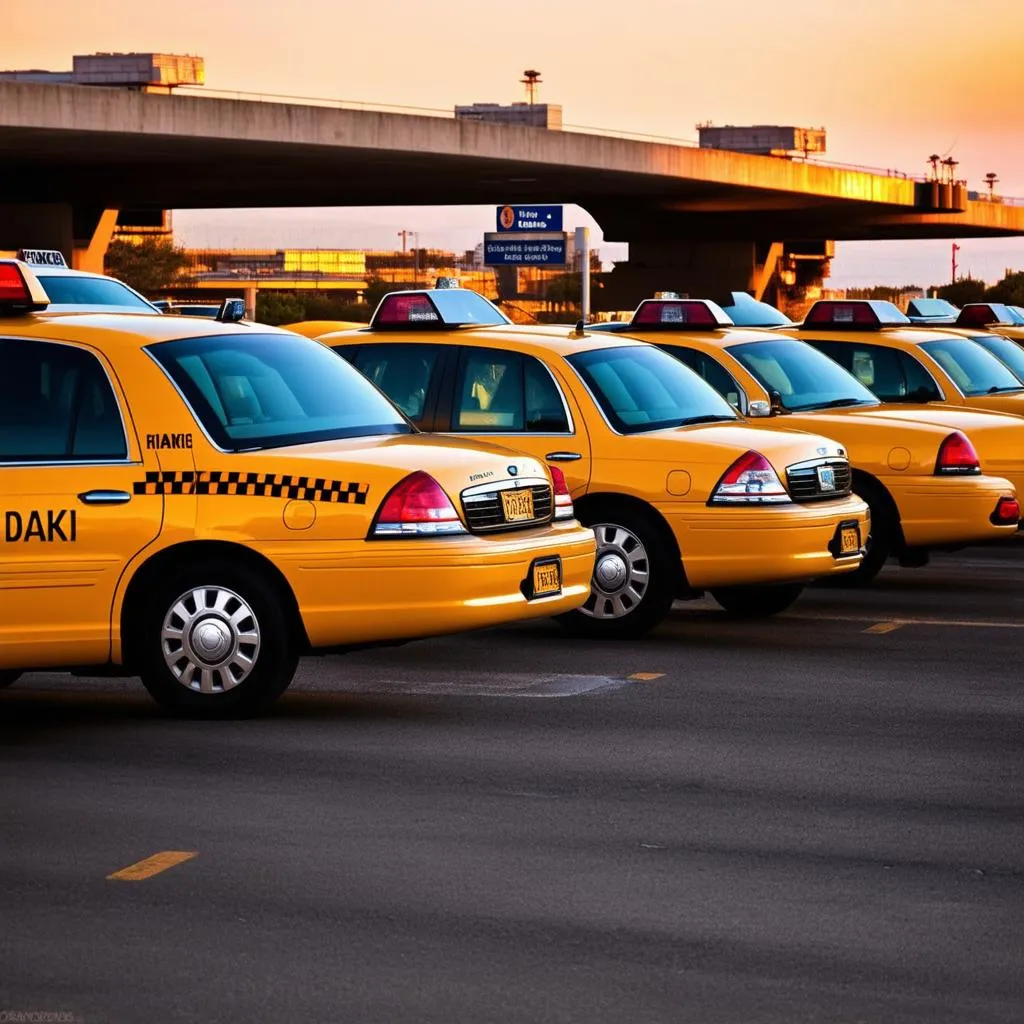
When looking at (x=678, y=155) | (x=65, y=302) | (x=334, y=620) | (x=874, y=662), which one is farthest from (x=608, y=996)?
(x=678, y=155)

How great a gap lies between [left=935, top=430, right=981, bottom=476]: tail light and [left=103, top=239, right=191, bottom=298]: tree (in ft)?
372

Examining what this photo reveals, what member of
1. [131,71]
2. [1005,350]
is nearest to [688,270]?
[131,71]

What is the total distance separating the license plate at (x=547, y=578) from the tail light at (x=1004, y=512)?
542cm

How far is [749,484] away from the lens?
38.4ft

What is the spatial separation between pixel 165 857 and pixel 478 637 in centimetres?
540

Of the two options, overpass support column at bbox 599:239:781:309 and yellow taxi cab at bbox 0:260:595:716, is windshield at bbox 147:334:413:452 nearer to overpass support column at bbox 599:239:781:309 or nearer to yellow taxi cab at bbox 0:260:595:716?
yellow taxi cab at bbox 0:260:595:716

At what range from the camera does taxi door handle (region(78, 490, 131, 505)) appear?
888 centimetres

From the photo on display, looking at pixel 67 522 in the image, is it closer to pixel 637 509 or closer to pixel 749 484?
pixel 637 509

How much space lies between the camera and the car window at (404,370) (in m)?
12.6

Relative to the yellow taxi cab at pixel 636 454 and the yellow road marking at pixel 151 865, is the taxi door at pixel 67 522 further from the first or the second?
the yellow taxi cab at pixel 636 454

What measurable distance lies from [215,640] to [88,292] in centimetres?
937

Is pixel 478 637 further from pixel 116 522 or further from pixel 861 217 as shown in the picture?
pixel 861 217

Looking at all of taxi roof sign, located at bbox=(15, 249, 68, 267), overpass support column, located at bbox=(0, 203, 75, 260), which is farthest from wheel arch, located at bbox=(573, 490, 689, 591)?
overpass support column, located at bbox=(0, 203, 75, 260)

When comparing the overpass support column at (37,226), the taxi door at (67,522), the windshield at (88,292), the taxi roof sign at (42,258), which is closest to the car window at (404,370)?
the taxi door at (67,522)
